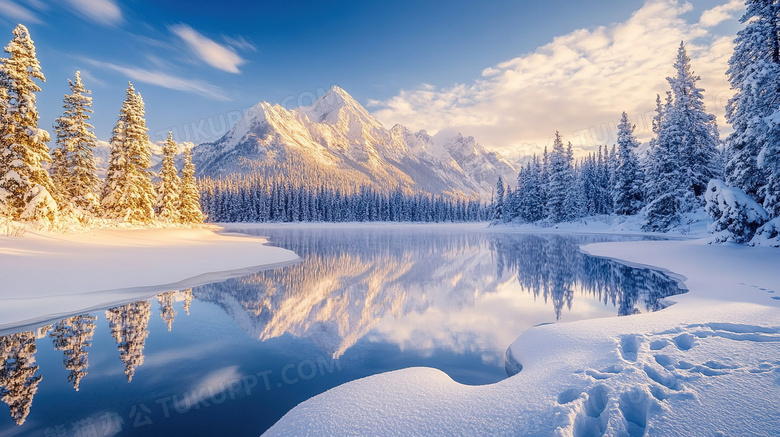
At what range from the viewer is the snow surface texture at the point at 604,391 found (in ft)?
12.5

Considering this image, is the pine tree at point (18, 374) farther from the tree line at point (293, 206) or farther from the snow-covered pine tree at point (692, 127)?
the tree line at point (293, 206)

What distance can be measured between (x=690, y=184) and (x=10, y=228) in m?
57.5

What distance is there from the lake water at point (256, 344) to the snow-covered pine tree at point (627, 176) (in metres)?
41.4

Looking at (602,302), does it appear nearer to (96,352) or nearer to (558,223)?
(96,352)

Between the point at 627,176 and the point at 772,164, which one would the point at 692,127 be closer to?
the point at 627,176

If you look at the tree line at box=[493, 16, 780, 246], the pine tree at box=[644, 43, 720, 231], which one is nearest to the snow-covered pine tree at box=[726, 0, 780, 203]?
the tree line at box=[493, 16, 780, 246]

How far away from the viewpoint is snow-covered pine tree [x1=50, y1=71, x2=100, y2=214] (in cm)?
2862

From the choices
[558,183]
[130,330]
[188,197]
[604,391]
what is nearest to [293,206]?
[188,197]

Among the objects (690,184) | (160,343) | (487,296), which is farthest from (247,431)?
(690,184)

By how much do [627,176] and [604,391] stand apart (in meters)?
56.1

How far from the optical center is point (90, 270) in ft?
46.7

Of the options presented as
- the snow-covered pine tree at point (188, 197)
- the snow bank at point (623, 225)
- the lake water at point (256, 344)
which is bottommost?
the lake water at point (256, 344)

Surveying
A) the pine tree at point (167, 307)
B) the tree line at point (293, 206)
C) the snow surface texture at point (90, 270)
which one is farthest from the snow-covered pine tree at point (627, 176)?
the tree line at point (293, 206)

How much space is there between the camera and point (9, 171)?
65.3 feet
